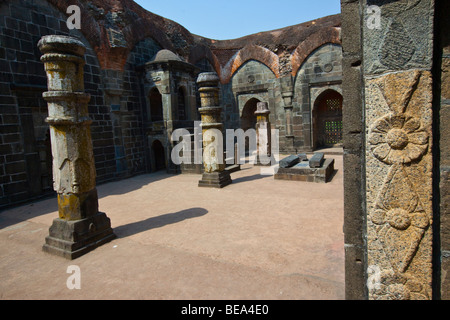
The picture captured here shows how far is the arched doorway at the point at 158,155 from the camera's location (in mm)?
10467

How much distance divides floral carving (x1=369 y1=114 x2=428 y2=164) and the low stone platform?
526 cm

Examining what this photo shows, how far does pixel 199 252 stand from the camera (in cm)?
329

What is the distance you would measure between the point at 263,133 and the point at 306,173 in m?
3.31

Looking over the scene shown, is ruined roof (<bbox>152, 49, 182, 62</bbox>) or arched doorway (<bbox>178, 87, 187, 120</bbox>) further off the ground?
ruined roof (<bbox>152, 49, 182, 62</bbox>)

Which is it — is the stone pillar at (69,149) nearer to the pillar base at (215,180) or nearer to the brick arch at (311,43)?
the pillar base at (215,180)

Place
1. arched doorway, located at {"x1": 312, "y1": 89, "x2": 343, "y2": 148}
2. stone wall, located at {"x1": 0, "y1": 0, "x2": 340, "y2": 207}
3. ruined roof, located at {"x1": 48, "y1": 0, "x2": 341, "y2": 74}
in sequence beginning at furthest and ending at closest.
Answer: arched doorway, located at {"x1": 312, "y1": 89, "x2": 343, "y2": 148} < ruined roof, located at {"x1": 48, "y1": 0, "x2": 341, "y2": 74} < stone wall, located at {"x1": 0, "y1": 0, "x2": 340, "y2": 207}

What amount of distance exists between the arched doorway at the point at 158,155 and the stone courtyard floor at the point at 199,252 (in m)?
4.70

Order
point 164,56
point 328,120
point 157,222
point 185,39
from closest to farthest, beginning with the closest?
point 157,222, point 164,56, point 185,39, point 328,120

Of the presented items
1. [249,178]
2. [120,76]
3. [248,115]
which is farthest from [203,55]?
[249,178]

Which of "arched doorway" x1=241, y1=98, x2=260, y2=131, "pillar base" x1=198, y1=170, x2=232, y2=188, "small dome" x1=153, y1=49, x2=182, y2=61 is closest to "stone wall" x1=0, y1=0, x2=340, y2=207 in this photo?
"arched doorway" x1=241, y1=98, x2=260, y2=131

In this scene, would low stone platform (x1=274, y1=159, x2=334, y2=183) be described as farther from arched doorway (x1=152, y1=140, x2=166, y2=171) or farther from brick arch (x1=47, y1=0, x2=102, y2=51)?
brick arch (x1=47, y1=0, x2=102, y2=51)

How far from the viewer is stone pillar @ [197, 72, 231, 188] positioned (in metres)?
6.82

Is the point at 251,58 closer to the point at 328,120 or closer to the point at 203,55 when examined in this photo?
the point at 203,55
